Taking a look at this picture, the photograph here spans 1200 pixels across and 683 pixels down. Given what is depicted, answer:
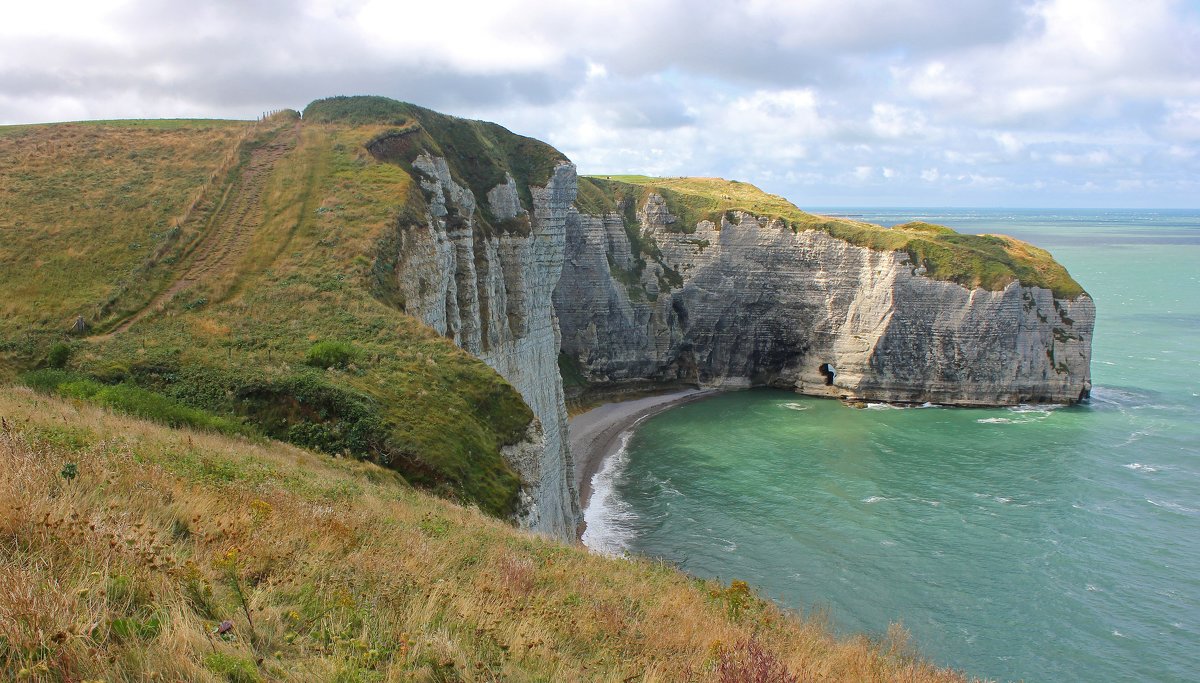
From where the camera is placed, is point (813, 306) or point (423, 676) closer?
point (423, 676)

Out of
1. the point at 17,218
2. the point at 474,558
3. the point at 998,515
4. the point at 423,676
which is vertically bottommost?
the point at 998,515

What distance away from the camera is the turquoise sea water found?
32.6 m

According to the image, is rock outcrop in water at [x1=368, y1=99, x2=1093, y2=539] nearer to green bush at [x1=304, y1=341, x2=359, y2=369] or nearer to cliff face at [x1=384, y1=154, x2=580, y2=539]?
cliff face at [x1=384, y1=154, x2=580, y2=539]

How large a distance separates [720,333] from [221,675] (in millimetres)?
80940

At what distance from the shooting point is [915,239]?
256 ft

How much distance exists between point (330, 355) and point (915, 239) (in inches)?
2715

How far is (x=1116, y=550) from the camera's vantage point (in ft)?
131

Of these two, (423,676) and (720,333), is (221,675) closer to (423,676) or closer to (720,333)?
(423,676)

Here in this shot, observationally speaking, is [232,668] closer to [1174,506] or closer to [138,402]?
[138,402]

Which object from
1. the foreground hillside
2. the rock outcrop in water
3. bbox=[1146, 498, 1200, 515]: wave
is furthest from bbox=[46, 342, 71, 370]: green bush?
bbox=[1146, 498, 1200, 515]: wave

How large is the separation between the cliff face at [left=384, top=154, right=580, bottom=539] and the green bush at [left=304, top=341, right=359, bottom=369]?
6.25 meters

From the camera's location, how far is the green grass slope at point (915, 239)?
75500mm

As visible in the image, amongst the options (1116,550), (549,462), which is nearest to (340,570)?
(549,462)

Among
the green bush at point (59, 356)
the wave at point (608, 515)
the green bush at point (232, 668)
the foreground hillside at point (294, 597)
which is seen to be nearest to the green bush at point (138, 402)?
the green bush at point (59, 356)
